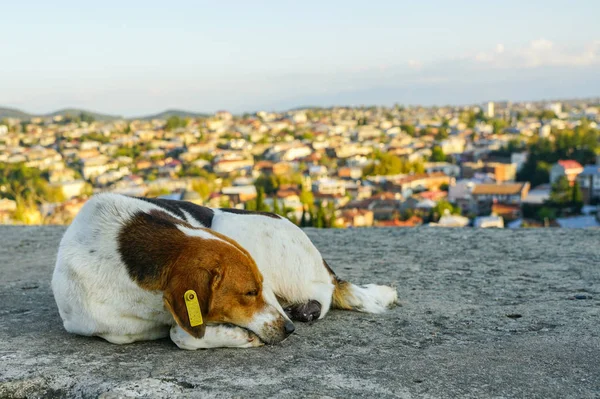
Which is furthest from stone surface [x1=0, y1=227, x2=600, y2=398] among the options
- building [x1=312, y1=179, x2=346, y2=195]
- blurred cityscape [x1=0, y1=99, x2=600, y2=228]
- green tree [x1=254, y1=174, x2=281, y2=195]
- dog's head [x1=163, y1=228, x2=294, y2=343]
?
green tree [x1=254, y1=174, x2=281, y2=195]

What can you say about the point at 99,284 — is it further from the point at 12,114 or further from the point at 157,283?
the point at 12,114

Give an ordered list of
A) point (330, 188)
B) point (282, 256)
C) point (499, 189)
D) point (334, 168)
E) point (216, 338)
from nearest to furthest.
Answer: point (216, 338) → point (282, 256) → point (499, 189) → point (330, 188) → point (334, 168)

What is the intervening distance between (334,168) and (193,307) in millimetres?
85614

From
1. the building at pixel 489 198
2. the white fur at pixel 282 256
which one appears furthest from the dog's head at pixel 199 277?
the building at pixel 489 198

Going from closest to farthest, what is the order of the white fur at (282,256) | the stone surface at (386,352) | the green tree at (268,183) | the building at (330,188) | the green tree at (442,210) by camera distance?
the stone surface at (386,352) → the white fur at (282,256) → the green tree at (442,210) → the building at (330,188) → the green tree at (268,183)

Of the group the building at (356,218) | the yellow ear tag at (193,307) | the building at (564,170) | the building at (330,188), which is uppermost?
the yellow ear tag at (193,307)

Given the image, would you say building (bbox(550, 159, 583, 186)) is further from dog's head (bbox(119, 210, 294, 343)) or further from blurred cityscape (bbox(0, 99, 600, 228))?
dog's head (bbox(119, 210, 294, 343))

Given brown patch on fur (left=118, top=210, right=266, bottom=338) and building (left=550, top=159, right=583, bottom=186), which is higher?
brown patch on fur (left=118, top=210, right=266, bottom=338)

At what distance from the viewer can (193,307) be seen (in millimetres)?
2641

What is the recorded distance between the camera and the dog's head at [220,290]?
2.67m

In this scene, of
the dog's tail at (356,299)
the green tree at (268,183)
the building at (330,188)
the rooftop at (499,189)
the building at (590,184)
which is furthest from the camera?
the green tree at (268,183)

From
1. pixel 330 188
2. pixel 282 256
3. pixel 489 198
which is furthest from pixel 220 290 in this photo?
pixel 330 188

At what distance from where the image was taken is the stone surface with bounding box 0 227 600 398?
2531 millimetres

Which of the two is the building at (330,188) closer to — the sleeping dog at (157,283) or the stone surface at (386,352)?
the stone surface at (386,352)
